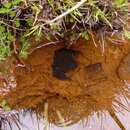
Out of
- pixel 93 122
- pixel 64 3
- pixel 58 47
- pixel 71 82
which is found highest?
pixel 64 3

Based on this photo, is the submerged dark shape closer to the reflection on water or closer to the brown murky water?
the brown murky water

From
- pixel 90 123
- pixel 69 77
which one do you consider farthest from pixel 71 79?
pixel 90 123

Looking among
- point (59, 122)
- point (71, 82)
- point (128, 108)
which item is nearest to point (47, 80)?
point (71, 82)

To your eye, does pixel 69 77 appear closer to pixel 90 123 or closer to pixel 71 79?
pixel 71 79

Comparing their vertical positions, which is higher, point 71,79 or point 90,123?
point 71,79

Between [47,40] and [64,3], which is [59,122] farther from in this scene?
[64,3]

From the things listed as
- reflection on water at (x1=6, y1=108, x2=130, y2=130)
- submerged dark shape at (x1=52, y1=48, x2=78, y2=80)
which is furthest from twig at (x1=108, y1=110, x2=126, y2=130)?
submerged dark shape at (x1=52, y1=48, x2=78, y2=80)

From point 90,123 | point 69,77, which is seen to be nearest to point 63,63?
point 69,77

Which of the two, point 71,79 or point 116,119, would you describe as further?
point 116,119
